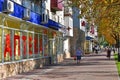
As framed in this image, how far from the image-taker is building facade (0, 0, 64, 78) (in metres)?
22.6

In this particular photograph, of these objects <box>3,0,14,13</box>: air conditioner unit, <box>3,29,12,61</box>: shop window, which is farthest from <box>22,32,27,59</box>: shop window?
<box>3,0,14,13</box>: air conditioner unit

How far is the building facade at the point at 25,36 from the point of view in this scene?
22.6 meters

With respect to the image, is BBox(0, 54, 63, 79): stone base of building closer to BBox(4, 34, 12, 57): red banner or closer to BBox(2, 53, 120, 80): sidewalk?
BBox(2, 53, 120, 80): sidewalk

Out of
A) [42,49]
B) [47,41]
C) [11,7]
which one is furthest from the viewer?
[47,41]

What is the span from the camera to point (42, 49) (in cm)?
3472

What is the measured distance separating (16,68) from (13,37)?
197cm

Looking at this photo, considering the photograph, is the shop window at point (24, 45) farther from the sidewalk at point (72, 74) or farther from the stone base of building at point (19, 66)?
the sidewalk at point (72, 74)

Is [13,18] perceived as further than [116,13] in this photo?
No

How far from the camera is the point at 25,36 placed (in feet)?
91.8

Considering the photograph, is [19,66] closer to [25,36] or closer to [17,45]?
[17,45]

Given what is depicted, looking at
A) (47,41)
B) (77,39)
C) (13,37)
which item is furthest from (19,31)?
(77,39)

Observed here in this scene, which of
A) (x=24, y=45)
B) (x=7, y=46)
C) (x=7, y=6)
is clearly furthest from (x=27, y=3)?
(x=7, y=6)

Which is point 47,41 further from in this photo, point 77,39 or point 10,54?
point 77,39

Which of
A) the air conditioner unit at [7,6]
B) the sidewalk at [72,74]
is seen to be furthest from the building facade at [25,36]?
the sidewalk at [72,74]
